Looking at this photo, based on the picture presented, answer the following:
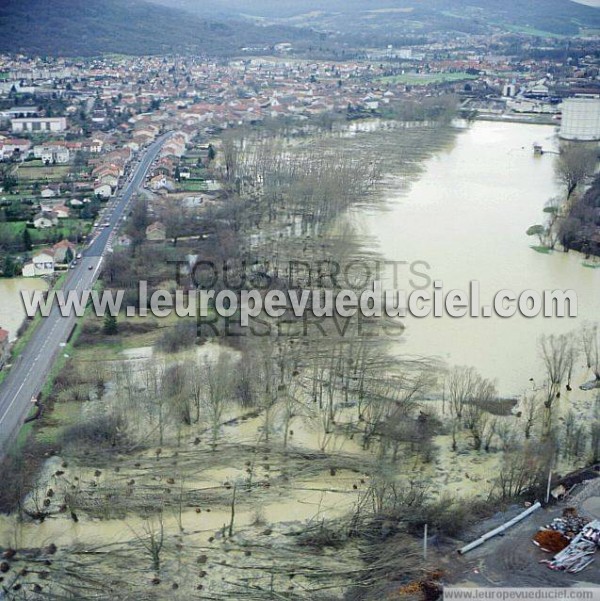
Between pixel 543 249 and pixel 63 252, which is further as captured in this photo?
pixel 543 249

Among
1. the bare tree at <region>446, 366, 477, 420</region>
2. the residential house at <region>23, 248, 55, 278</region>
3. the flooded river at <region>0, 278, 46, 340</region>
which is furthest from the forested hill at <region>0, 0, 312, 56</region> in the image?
the bare tree at <region>446, 366, 477, 420</region>

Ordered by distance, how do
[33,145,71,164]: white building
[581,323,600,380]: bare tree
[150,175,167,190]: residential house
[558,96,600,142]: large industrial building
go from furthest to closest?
[558,96,600,142]: large industrial building < [33,145,71,164]: white building < [150,175,167,190]: residential house < [581,323,600,380]: bare tree

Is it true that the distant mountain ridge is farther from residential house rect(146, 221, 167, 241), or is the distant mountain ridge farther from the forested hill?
residential house rect(146, 221, 167, 241)

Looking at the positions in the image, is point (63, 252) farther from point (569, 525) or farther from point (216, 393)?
point (569, 525)

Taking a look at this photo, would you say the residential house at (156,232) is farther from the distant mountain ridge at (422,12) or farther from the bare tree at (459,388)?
the distant mountain ridge at (422,12)

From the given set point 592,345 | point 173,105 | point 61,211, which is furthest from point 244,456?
point 173,105

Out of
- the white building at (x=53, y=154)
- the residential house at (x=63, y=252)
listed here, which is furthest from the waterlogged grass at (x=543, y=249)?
the white building at (x=53, y=154)
